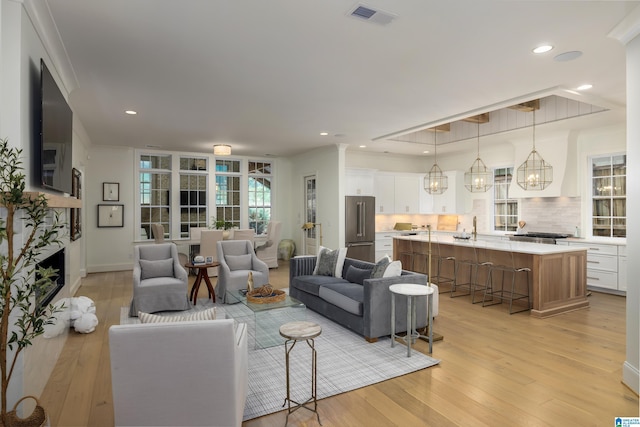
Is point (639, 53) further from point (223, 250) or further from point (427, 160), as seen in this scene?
point (427, 160)

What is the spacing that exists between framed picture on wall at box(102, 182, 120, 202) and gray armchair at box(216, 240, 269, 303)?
12.5ft

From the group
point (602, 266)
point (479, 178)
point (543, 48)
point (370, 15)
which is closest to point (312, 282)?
point (370, 15)

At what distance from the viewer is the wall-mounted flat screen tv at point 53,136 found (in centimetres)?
280

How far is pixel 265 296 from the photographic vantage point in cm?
387

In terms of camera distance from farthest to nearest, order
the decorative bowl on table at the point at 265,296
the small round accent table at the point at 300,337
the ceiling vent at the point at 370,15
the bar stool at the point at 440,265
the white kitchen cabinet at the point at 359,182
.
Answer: the white kitchen cabinet at the point at 359,182 → the bar stool at the point at 440,265 → the decorative bowl on table at the point at 265,296 → the ceiling vent at the point at 370,15 → the small round accent table at the point at 300,337

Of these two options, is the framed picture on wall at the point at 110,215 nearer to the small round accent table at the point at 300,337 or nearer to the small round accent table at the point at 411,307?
the small round accent table at the point at 411,307

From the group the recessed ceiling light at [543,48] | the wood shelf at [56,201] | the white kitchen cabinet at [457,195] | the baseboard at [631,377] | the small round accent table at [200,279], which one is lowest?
the baseboard at [631,377]

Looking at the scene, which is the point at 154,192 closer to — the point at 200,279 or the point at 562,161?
the point at 200,279

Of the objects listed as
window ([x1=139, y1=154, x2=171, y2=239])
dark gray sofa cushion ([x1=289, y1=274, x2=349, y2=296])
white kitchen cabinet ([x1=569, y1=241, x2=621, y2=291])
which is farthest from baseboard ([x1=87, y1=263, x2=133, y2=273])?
white kitchen cabinet ([x1=569, y1=241, x2=621, y2=291])

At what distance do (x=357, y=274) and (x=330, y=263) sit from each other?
0.55 metres

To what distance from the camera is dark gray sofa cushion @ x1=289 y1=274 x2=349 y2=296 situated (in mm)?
4879

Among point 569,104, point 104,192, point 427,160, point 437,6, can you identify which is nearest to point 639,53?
point 437,6

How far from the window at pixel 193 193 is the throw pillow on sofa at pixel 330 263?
185 inches

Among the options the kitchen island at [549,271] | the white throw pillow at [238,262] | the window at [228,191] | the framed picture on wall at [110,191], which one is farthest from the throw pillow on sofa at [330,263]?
the framed picture on wall at [110,191]
